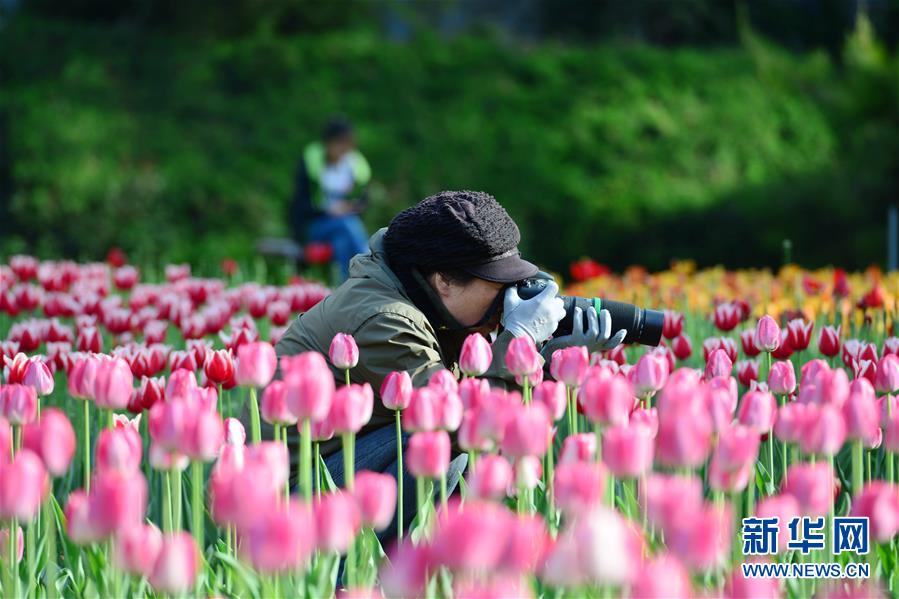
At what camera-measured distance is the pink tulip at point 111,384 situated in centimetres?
207

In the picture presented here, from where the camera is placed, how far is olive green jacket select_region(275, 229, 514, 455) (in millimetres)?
2764

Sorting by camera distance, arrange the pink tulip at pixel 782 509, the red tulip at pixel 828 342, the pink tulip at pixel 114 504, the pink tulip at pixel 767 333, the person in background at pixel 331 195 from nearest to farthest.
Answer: the pink tulip at pixel 114 504
the pink tulip at pixel 782 509
the pink tulip at pixel 767 333
the red tulip at pixel 828 342
the person in background at pixel 331 195

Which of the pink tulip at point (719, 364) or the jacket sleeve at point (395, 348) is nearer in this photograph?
the pink tulip at point (719, 364)

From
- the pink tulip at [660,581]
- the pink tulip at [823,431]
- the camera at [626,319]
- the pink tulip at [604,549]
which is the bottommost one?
the pink tulip at [660,581]

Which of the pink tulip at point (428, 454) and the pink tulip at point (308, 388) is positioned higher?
the pink tulip at point (308, 388)

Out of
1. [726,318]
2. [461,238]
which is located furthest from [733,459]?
[726,318]

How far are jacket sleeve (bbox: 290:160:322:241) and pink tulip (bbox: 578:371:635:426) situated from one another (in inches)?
270

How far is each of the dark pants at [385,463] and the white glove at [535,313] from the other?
0.31m

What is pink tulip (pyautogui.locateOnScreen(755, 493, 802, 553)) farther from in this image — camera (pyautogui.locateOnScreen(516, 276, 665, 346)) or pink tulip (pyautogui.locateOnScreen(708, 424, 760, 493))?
camera (pyautogui.locateOnScreen(516, 276, 665, 346))

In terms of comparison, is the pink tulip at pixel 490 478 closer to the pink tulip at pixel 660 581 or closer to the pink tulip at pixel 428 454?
the pink tulip at pixel 428 454

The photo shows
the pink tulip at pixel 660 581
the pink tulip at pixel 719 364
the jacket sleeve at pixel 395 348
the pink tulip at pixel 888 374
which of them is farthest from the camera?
the jacket sleeve at pixel 395 348

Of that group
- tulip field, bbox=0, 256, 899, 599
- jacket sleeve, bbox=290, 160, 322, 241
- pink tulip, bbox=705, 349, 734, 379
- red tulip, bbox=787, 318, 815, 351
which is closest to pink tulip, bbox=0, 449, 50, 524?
tulip field, bbox=0, 256, 899, 599

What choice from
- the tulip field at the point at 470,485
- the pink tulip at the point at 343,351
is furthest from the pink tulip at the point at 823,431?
the pink tulip at the point at 343,351

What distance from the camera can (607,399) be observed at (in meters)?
1.88
